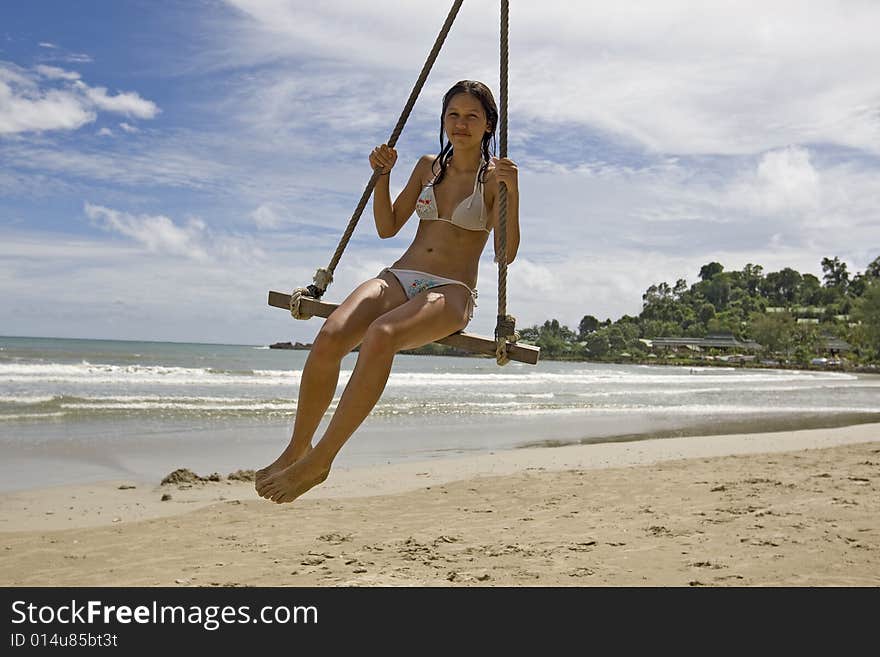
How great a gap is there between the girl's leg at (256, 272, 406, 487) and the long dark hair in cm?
82

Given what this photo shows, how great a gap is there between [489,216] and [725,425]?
15.9m

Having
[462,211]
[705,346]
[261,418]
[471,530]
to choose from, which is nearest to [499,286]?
[462,211]

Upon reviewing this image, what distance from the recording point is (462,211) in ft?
12.4

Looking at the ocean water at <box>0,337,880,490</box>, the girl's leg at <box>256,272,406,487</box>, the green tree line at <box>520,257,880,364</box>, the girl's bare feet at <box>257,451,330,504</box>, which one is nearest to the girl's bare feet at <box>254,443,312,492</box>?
the girl's leg at <box>256,272,406,487</box>

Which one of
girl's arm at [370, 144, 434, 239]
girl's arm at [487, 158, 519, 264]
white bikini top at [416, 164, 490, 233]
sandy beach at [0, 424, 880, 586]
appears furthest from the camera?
sandy beach at [0, 424, 880, 586]

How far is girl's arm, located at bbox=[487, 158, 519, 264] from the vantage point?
370cm

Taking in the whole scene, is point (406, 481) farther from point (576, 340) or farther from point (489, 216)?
point (576, 340)

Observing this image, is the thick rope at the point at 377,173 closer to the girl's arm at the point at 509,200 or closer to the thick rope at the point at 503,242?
the thick rope at the point at 503,242

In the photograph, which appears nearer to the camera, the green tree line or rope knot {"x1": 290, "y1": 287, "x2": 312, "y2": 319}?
rope knot {"x1": 290, "y1": 287, "x2": 312, "y2": 319}

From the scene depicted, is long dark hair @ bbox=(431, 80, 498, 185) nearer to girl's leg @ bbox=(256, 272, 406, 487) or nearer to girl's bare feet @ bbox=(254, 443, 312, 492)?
girl's leg @ bbox=(256, 272, 406, 487)

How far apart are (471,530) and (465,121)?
17.0 feet

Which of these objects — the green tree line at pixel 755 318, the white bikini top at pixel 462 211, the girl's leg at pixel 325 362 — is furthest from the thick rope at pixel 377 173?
the green tree line at pixel 755 318
